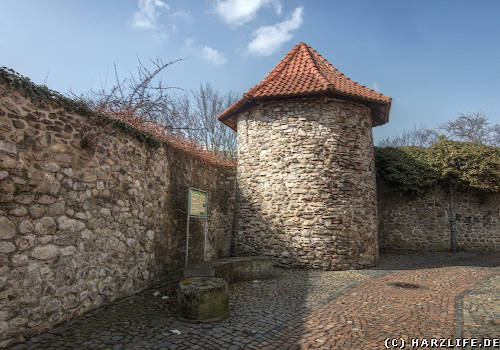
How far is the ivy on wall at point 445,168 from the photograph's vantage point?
12.6 m

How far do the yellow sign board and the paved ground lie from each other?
178cm

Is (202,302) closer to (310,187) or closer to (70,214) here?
(70,214)

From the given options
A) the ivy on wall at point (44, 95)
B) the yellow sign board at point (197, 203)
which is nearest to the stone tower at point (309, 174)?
the yellow sign board at point (197, 203)

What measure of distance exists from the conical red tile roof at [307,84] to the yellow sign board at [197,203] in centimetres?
351

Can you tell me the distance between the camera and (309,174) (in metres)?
8.75

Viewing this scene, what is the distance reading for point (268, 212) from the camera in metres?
9.12

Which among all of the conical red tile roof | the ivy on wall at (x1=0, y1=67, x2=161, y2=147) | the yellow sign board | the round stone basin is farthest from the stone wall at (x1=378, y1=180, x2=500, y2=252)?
the ivy on wall at (x1=0, y1=67, x2=161, y2=147)

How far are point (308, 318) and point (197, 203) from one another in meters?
3.57

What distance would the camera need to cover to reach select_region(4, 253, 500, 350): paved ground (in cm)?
380

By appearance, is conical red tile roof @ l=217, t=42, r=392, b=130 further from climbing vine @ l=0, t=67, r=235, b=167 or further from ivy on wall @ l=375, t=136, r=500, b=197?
ivy on wall @ l=375, t=136, r=500, b=197

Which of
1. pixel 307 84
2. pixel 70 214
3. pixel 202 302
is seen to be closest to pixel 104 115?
pixel 70 214

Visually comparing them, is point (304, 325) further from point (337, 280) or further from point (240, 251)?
point (240, 251)

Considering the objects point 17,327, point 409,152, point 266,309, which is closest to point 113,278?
point 17,327

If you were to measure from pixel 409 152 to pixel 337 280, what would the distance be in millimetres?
8532
